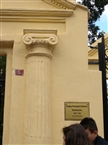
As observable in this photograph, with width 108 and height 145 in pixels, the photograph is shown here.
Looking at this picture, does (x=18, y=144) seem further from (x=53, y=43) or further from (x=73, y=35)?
(x=73, y=35)

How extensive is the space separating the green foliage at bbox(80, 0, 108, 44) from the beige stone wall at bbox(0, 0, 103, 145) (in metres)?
10.0

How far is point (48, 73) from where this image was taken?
4.68 metres

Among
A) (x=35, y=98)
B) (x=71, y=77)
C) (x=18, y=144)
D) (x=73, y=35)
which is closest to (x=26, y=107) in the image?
(x=35, y=98)

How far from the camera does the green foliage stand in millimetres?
14727

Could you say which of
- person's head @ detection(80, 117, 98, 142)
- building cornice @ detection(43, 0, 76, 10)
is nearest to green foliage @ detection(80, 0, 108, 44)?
building cornice @ detection(43, 0, 76, 10)

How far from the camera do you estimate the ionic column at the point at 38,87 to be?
4.38 meters

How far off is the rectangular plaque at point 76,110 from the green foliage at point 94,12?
1057cm

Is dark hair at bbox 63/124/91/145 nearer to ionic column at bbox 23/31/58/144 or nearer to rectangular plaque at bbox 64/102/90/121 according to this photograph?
ionic column at bbox 23/31/58/144

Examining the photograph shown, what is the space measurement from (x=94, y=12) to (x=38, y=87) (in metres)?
11.3

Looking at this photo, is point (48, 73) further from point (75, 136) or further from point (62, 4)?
point (75, 136)

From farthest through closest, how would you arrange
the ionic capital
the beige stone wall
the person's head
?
the ionic capital
the beige stone wall
the person's head

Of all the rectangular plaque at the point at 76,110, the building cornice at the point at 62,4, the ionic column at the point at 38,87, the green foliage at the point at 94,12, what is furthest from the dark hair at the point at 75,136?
the green foliage at the point at 94,12

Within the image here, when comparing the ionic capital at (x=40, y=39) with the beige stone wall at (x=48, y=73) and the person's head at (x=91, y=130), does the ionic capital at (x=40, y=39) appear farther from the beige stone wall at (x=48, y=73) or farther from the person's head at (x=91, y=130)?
the person's head at (x=91, y=130)

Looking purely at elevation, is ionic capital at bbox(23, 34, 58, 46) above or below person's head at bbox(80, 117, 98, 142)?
above
